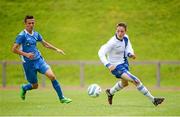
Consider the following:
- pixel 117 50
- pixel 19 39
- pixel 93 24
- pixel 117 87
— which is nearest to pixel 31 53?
pixel 19 39

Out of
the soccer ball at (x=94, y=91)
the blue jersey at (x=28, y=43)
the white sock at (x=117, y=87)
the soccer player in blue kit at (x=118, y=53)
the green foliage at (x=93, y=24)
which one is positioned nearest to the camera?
the soccer player in blue kit at (x=118, y=53)

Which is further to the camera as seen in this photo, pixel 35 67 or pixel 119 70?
pixel 35 67

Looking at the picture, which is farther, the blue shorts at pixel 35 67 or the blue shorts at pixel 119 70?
the blue shorts at pixel 35 67

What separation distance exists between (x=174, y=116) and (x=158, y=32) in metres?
30.5

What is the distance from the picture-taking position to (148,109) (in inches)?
627

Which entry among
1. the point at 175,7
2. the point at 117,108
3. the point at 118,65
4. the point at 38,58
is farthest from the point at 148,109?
the point at 175,7

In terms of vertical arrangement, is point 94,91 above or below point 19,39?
below

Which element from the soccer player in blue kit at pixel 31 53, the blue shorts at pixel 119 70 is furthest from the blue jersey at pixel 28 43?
the blue shorts at pixel 119 70

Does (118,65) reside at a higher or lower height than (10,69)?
lower

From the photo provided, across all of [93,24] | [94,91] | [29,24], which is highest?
[93,24]

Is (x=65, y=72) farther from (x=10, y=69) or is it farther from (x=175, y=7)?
(x=175, y=7)

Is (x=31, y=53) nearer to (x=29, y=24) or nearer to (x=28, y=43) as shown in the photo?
(x=28, y=43)

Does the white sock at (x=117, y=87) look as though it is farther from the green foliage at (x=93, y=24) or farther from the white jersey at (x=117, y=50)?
the green foliage at (x=93, y=24)

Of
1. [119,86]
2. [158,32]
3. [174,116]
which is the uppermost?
[158,32]
